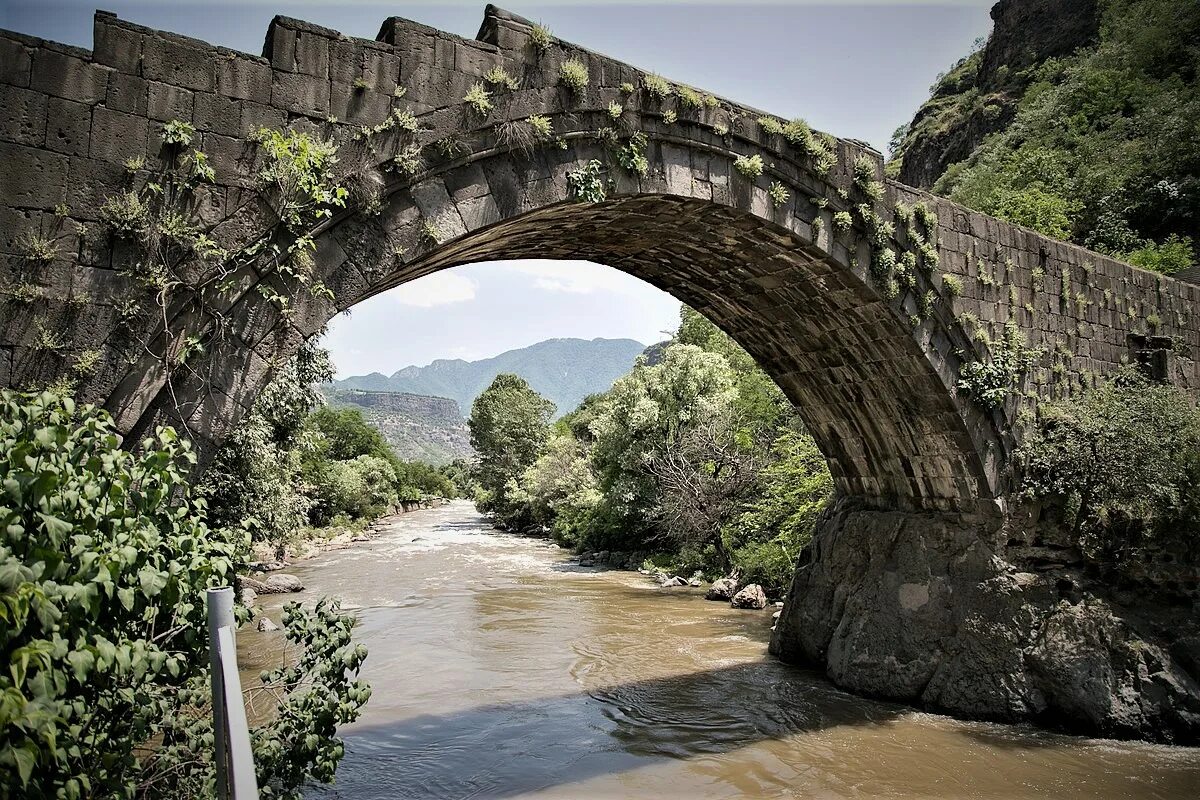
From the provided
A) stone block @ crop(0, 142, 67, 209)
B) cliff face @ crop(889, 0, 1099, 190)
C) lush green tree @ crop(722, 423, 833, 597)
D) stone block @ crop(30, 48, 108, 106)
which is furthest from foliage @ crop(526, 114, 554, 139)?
cliff face @ crop(889, 0, 1099, 190)

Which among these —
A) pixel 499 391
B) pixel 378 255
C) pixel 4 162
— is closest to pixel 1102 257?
pixel 378 255

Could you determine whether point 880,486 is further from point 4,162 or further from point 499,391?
point 499,391

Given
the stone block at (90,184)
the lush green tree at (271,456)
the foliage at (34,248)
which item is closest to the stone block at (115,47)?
the stone block at (90,184)

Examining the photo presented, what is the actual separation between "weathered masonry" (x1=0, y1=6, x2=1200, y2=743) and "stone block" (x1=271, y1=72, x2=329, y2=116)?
2 cm

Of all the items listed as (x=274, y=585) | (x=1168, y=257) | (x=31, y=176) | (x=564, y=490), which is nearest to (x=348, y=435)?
(x=564, y=490)

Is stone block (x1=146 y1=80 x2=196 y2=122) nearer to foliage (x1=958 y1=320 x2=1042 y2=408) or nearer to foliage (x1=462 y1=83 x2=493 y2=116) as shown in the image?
foliage (x1=462 y1=83 x2=493 y2=116)

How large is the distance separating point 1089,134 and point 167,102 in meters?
36.2

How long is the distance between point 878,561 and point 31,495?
9115mm

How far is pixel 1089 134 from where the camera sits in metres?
31.5

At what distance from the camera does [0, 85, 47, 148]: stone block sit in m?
4.31

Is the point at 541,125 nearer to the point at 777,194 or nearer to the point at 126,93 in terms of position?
the point at 777,194

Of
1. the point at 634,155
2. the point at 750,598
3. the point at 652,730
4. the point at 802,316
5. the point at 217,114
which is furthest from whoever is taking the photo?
the point at 750,598

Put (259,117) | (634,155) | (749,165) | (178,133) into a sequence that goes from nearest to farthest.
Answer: (178,133), (259,117), (634,155), (749,165)

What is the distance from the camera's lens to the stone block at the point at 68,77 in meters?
4.39
